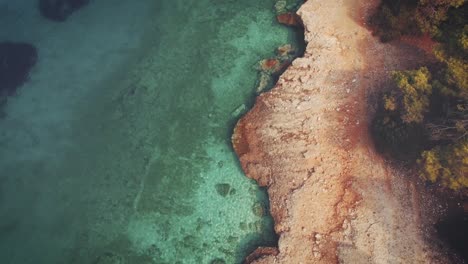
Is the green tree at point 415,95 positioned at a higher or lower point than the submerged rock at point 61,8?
higher

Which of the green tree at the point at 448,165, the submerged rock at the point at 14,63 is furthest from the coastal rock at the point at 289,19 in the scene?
the submerged rock at the point at 14,63

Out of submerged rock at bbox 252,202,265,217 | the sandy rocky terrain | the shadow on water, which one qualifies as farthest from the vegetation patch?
submerged rock at bbox 252,202,265,217

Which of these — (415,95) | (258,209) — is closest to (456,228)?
(415,95)

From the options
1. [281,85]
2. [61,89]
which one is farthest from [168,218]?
[61,89]

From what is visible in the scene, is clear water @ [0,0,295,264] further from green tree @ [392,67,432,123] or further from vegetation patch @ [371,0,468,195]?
green tree @ [392,67,432,123]

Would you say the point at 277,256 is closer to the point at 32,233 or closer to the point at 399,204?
the point at 399,204

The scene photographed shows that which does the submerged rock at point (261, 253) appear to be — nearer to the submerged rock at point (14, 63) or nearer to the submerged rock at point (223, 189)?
the submerged rock at point (223, 189)
